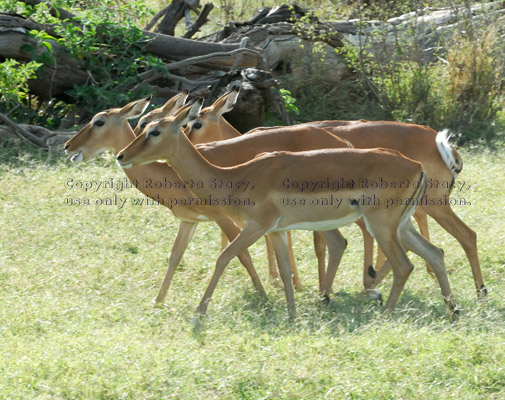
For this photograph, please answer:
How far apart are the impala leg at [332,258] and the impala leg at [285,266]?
440 millimetres

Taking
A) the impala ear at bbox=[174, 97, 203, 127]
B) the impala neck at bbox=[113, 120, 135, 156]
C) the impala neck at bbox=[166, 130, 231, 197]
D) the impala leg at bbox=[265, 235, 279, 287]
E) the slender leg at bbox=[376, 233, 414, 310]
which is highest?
the impala ear at bbox=[174, 97, 203, 127]

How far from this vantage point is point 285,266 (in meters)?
5.42

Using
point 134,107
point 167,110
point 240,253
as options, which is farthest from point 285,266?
point 134,107

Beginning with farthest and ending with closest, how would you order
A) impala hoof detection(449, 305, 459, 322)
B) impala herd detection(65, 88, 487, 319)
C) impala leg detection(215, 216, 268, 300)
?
impala leg detection(215, 216, 268, 300), impala herd detection(65, 88, 487, 319), impala hoof detection(449, 305, 459, 322)

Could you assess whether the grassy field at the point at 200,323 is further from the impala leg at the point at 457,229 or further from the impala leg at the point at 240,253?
the impala leg at the point at 457,229

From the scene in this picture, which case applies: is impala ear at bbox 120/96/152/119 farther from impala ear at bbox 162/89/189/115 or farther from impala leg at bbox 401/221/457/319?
impala leg at bbox 401/221/457/319

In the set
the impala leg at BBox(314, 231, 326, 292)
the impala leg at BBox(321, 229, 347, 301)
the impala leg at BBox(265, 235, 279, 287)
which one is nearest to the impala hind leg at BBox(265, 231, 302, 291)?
the impala leg at BBox(265, 235, 279, 287)

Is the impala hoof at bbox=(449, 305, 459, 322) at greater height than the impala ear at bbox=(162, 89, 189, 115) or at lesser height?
lesser

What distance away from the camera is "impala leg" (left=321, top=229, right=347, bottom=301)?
19.2ft

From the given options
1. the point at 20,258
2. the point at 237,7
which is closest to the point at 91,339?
the point at 20,258

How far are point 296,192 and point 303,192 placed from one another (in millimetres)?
43

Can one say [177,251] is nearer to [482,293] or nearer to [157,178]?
[157,178]

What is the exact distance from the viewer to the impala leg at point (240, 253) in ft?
19.1

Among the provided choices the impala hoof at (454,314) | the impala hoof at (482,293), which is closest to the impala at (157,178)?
the impala hoof at (454,314)
